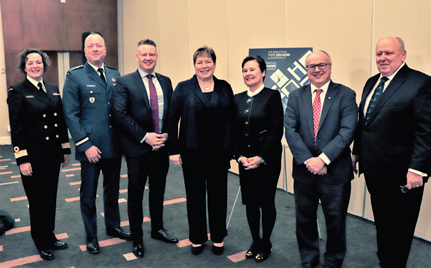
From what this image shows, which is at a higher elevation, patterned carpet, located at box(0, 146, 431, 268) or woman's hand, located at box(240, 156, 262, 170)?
woman's hand, located at box(240, 156, 262, 170)

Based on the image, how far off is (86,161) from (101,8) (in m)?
6.46

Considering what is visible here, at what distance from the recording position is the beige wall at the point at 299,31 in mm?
3059

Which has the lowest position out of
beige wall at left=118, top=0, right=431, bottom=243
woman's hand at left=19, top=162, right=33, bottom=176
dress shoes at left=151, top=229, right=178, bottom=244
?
dress shoes at left=151, top=229, right=178, bottom=244

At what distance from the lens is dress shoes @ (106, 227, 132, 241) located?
315cm

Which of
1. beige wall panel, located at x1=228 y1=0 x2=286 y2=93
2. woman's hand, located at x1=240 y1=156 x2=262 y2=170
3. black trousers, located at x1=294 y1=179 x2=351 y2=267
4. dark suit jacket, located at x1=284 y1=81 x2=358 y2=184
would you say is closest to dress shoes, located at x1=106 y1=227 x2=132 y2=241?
woman's hand, located at x1=240 y1=156 x2=262 y2=170

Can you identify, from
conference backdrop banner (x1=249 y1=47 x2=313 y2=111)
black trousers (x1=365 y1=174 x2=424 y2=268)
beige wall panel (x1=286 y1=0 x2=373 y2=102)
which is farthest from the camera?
conference backdrop banner (x1=249 y1=47 x2=313 y2=111)

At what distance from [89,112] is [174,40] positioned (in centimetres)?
387

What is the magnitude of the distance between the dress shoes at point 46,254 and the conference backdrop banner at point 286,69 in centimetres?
253

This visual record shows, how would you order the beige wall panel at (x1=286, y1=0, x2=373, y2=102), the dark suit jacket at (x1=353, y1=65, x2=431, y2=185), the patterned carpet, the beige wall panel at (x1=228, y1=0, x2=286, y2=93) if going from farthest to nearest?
1. the beige wall panel at (x1=228, y1=0, x2=286, y2=93)
2. the beige wall panel at (x1=286, y1=0, x2=373, y2=102)
3. the patterned carpet
4. the dark suit jacket at (x1=353, y1=65, x2=431, y2=185)

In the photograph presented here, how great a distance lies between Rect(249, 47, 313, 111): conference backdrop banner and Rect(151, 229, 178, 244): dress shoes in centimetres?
173

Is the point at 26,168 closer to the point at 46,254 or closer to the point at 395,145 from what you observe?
the point at 46,254

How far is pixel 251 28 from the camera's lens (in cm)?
470

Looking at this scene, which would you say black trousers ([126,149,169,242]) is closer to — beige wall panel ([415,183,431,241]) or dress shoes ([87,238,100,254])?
dress shoes ([87,238,100,254])

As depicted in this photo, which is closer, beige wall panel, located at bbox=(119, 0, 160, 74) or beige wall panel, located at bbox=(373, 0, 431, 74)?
beige wall panel, located at bbox=(373, 0, 431, 74)
